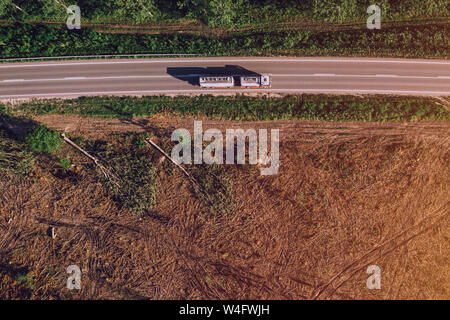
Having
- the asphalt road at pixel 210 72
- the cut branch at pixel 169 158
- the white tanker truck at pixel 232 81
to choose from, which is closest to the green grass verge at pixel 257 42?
the asphalt road at pixel 210 72

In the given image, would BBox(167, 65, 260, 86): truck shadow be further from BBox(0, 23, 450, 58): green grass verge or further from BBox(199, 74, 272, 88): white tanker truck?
BBox(0, 23, 450, 58): green grass verge

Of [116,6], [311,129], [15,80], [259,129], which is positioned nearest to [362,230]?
[311,129]

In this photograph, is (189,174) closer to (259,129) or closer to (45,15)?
(259,129)

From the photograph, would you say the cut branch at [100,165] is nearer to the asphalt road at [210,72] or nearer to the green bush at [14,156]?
the green bush at [14,156]

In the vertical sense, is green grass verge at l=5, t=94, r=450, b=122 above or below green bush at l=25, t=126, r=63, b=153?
above

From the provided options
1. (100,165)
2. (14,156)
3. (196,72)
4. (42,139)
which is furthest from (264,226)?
(14,156)

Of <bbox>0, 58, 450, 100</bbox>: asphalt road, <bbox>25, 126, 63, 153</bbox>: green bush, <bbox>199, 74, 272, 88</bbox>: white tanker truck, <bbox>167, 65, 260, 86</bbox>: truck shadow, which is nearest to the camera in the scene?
<bbox>25, 126, 63, 153</bbox>: green bush

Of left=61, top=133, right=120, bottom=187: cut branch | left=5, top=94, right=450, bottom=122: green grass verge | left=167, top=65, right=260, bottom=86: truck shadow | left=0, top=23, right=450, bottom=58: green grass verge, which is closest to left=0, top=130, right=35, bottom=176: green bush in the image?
left=5, top=94, right=450, bottom=122: green grass verge
